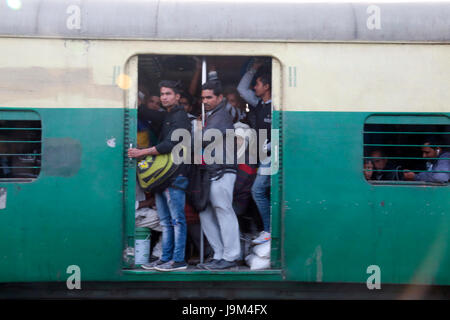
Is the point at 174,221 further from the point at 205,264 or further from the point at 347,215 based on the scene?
the point at 347,215

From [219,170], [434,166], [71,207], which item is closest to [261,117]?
[219,170]

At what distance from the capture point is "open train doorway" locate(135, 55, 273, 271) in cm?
356

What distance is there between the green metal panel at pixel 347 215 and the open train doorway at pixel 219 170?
12.0 inches

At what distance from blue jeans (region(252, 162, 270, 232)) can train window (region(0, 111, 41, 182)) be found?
191 cm

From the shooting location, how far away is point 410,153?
144 inches

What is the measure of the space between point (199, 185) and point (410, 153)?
1.97m

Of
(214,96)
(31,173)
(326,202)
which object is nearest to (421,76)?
(326,202)

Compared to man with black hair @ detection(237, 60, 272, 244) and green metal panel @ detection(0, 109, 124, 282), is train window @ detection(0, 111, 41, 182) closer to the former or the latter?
green metal panel @ detection(0, 109, 124, 282)

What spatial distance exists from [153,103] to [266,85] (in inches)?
46.2

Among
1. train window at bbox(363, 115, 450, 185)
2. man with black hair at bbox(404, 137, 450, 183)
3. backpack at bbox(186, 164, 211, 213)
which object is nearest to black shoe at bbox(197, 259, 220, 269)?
backpack at bbox(186, 164, 211, 213)

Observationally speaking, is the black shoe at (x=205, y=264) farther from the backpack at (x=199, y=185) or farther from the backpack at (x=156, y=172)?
the backpack at (x=156, y=172)

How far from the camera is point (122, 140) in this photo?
3295mm

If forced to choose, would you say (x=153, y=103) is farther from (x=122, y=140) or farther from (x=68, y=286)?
(x=68, y=286)

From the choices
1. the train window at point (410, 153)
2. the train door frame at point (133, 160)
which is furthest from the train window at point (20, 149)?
the train window at point (410, 153)
